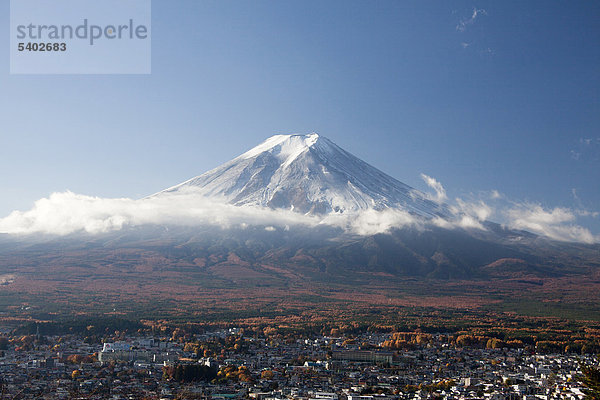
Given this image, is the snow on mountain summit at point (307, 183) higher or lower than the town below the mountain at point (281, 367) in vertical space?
higher

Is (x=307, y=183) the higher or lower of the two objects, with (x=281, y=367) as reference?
higher

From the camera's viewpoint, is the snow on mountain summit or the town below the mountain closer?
the town below the mountain

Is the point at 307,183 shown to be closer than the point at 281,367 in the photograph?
No

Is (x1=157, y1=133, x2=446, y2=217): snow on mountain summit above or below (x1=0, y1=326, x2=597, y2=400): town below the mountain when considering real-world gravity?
above

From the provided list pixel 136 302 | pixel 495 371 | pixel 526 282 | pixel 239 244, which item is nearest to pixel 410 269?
pixel 526 282

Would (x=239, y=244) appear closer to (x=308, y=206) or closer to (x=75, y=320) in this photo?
(x=308, y=206)
